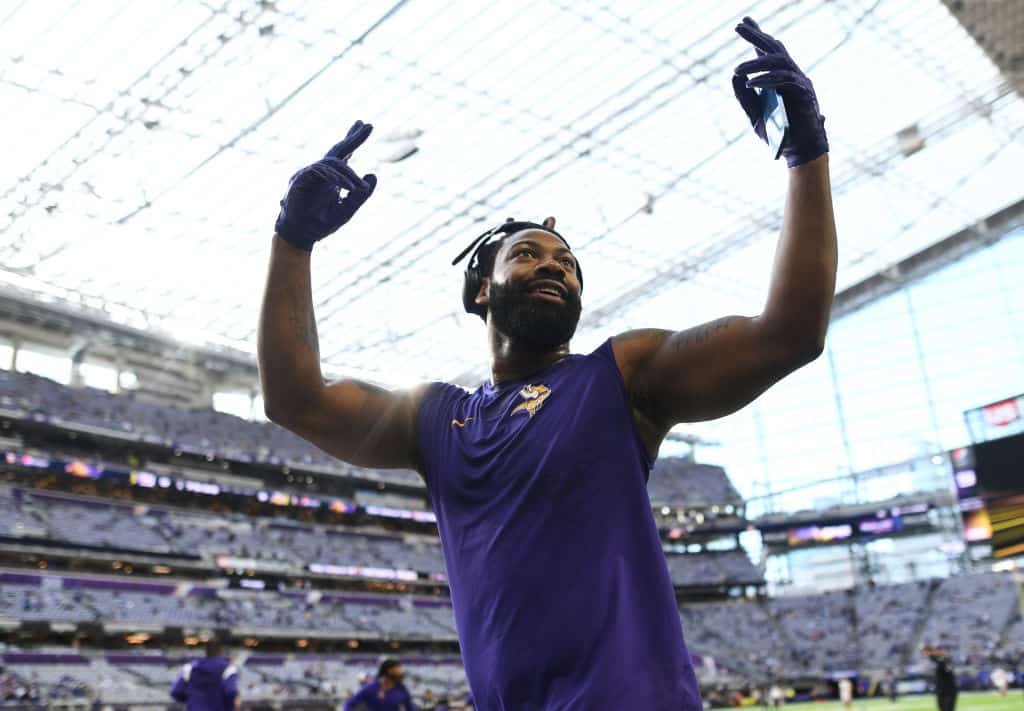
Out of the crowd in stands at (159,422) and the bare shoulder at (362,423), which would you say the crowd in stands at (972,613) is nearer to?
the crowd in stands at (159,422)

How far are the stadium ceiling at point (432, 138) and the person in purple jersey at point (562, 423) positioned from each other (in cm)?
2288

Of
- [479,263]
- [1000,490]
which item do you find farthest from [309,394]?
[1000,490]

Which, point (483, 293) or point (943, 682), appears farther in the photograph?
point (943, 682)

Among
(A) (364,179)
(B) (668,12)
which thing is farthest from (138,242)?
(A) (364,179)

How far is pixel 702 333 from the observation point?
1665mm

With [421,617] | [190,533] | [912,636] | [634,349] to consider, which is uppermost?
[190,533]

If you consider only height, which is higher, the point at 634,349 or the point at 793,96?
the point at 793,96

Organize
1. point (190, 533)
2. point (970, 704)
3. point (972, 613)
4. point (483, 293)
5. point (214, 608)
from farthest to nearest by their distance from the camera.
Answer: point (972, 613)
point (190, 533)
point (214, 608)
point (970, 704)
point (483, 293)

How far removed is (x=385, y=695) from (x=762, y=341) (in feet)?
26.8

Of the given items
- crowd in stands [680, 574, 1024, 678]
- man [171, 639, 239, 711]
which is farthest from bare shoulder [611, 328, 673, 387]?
crowd in stands [680, 574, 1024, 678]

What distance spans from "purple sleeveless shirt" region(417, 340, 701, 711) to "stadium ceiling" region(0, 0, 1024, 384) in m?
23.2

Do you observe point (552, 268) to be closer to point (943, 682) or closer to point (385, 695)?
point (385, 695)

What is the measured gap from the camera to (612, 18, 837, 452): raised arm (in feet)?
5.10

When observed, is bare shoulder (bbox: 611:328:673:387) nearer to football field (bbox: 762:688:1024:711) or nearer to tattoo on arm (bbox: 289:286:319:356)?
tattoo on arm (bbox: 289:286:319:356)
